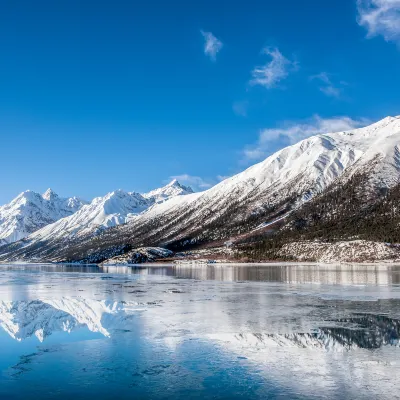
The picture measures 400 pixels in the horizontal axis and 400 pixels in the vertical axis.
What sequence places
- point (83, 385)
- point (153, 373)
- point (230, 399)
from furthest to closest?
point (153, 373), point (83, 385), point (230, 399)

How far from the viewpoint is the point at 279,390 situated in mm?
13445

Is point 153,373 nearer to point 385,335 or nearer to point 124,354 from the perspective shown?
point 124,354

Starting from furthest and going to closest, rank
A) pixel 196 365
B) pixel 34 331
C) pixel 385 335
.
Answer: pixel 34 331 < pixel 385 335 < pixel 196 365

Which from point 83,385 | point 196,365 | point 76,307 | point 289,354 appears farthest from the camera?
point 76,307

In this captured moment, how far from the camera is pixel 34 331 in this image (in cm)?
2362

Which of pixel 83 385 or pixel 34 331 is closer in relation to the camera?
pixel 83 385

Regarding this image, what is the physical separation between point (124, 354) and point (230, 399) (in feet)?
22.2

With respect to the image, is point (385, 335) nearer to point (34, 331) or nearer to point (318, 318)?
point (318, 318)

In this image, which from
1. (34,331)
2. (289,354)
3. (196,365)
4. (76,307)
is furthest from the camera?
(76,307)

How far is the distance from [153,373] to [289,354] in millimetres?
5854

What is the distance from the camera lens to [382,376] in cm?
1453

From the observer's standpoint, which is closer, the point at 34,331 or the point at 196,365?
the point at 196,365

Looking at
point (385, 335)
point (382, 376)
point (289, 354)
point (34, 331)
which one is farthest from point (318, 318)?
point (34, 331)

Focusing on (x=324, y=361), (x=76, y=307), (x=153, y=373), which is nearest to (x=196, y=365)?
(x=153, y=373)
